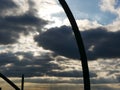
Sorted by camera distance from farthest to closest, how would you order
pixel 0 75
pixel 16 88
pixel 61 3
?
pixel 16 88 → pixel 0 75 → pixel 61 3

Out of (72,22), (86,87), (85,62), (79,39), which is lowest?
(86,87)

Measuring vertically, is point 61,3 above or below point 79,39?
above

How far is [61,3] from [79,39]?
1.47m

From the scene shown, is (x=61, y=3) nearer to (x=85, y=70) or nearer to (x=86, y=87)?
(x=85, y=70)

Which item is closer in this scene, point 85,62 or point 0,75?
point 85,62

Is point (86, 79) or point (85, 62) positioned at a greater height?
point (85, 62)

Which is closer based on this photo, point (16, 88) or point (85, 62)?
point (85, 62)

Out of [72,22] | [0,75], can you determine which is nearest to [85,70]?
[72,22]

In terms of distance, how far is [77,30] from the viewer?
9867mm

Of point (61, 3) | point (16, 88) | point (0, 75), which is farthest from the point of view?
point (16, 88)

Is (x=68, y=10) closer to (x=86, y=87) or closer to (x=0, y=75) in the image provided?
(x=86, y=87)

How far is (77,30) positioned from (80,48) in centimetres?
67

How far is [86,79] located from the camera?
32.3 feet

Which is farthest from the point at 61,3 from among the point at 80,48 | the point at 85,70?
the point at 85,70
